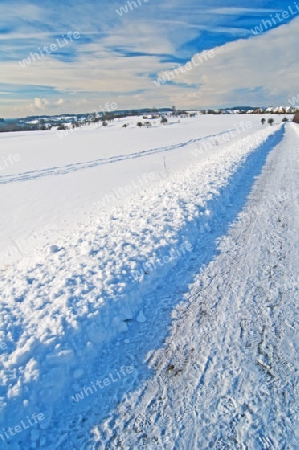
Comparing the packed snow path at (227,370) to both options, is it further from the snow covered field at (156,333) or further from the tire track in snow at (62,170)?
the tire track in snow at (62,170)

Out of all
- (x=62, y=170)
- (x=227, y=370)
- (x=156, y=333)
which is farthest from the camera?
(x=62, y=170)

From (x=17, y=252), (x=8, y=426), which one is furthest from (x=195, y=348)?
(x=17, y=252)

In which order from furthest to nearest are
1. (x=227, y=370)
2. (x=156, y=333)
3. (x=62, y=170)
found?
(x=62, y=170), (x=156, y=333), (x=227, y=370)

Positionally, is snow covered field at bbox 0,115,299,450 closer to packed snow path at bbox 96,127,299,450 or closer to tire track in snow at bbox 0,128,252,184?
packed snow path at bbox 96,127,299,450

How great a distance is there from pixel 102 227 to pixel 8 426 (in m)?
4.16

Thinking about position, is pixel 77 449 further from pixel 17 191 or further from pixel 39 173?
pixel 39 173

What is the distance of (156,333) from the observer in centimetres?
335

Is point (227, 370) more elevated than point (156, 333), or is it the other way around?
point (156, 333)

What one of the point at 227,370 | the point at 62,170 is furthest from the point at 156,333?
the point at 62,170

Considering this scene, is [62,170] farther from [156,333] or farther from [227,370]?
[227,370]

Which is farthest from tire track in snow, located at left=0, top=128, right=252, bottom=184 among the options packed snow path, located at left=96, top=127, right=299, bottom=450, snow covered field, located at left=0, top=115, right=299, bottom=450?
packed snow path, located at left=96, top=127, right=299, bottom=450

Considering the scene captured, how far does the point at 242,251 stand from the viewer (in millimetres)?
5023

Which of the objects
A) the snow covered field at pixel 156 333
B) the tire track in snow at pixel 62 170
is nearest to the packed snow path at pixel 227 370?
the snow covered field at pixel 156 333

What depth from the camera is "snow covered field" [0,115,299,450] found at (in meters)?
2.35
